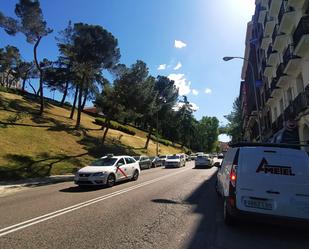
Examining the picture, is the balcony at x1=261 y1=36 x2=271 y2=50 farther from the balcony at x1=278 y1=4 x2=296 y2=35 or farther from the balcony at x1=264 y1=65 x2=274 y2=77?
the balcony at x1=278 y1=4 x2=296 y2=35

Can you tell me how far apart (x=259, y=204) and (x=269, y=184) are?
46cm

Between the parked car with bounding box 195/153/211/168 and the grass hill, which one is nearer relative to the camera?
the grass hill

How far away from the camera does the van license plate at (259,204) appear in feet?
20.4

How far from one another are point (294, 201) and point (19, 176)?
696 inches

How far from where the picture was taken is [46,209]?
29.3 ft

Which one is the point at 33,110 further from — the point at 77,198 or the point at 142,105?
the point at 77,198

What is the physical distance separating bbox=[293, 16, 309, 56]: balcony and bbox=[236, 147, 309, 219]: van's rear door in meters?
10.4

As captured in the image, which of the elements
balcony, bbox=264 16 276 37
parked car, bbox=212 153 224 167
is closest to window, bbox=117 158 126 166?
parked car, bbox=212 153 224 167


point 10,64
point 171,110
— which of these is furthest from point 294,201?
point 10,64

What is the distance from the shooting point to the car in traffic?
13.9 m

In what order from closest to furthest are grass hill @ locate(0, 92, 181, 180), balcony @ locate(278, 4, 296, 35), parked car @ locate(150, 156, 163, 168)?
balcony @ locate(278, 4, 296, 35) → grass hill @ locate(0, 92, 181, 180) → parked car @ locate(150, 156, 163, 168)

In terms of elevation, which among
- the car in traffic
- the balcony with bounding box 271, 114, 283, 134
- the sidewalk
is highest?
the balcony with bounding box 271, 114, 283, 134

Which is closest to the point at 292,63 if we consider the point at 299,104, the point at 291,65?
the point at 291,65

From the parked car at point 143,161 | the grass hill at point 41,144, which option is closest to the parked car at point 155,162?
the parked car at point 143,161
